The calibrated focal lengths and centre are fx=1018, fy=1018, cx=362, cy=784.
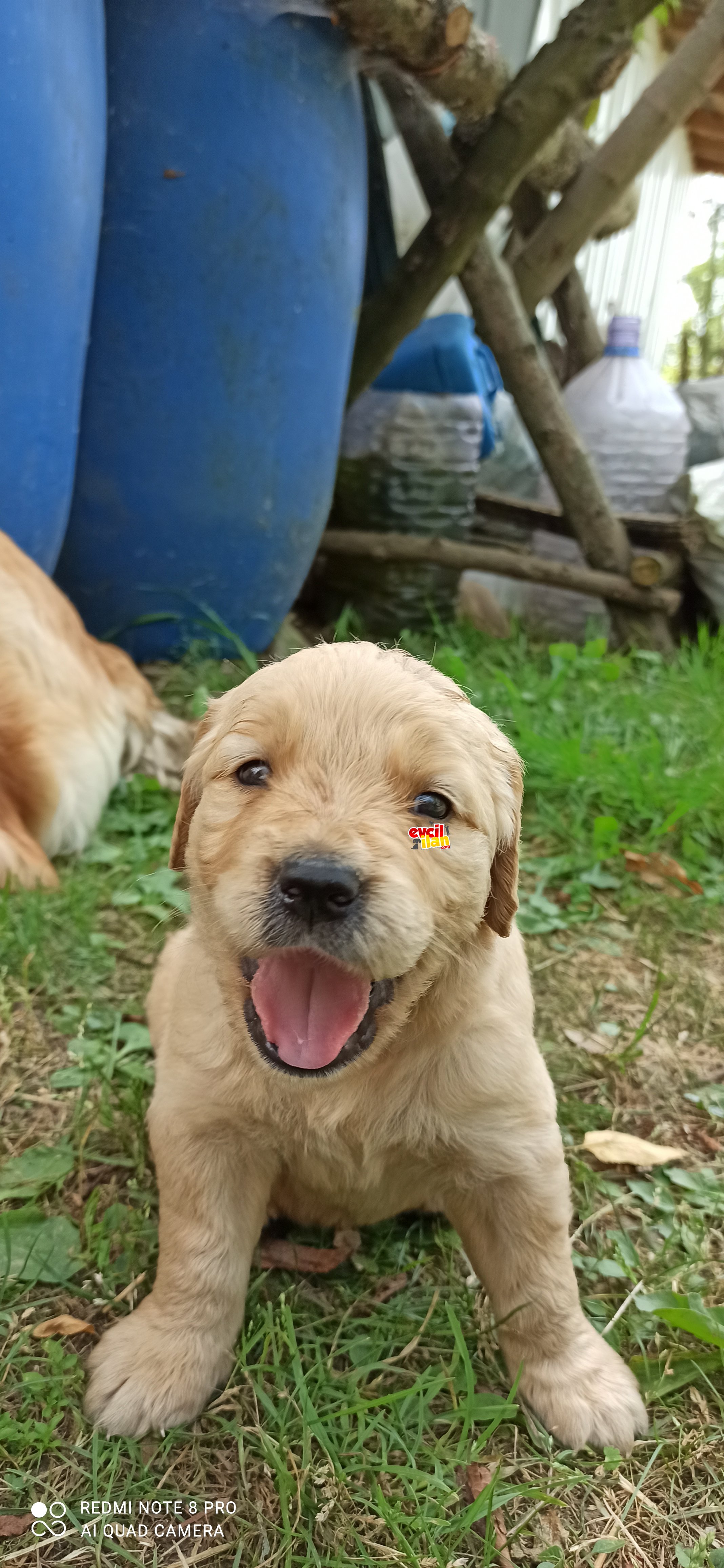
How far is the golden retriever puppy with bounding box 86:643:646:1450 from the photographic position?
126cm

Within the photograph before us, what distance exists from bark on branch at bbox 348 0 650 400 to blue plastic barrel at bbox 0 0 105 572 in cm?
152

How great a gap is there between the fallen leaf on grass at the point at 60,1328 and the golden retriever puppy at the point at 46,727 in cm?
121

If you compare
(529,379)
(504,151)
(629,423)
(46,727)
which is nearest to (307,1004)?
(46,727)

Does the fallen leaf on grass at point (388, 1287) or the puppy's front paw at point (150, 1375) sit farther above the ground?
the puppy's front paw at point (150, 1375)

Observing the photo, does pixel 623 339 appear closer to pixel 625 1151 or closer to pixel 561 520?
pixel 561 520

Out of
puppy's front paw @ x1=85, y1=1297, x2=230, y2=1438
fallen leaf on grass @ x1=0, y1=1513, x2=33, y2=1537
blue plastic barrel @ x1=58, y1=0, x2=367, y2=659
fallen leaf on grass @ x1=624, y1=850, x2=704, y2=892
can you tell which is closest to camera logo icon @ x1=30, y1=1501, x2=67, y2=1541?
fallen leaf on grass @ x1=0, y1=1513, x2=33, y2=1537

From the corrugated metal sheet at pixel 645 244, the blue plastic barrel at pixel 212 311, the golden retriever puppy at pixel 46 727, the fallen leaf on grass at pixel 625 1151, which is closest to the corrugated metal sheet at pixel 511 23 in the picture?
the corrugated metal sheet at pixel 645 244

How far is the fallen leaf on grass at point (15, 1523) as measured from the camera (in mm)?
1298

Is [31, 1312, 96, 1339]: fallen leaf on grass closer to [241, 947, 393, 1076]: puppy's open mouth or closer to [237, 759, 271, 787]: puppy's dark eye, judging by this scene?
[241, 947, 393, 1076]: puppy's open mouth

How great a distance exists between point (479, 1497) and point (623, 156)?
5.34 m

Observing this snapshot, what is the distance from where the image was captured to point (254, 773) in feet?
4.52

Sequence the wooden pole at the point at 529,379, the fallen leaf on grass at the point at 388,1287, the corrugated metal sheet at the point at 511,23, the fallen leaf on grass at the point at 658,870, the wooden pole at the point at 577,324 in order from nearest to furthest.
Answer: the fallen leaf on grass at the point at 388,1287 → the fallen leaf on grass at the point at 658,870 → the wooden pole at the point at 529,379 → the wooden pole at the point at 577,324 → the corrugated metal sheet at the point at 511,23

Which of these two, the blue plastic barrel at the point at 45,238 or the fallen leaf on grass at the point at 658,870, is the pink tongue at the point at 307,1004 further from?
the blue plastic barrel at the point at 45,238

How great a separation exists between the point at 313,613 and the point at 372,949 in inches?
171
